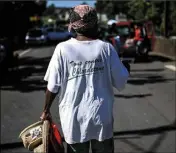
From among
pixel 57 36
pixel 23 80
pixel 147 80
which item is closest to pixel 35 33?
pixel 57 36

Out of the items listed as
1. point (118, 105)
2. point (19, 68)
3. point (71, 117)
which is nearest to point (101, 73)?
point (71, 117)

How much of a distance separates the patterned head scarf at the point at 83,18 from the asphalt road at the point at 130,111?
2969mm

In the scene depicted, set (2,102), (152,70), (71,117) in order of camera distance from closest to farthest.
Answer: (71,117), (2,102), (152,70)

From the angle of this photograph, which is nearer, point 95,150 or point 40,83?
point 95,150

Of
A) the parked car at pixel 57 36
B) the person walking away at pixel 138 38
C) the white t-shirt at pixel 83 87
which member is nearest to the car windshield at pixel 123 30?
the person walking away at pixel 138 38

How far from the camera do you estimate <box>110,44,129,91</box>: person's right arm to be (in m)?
3.66

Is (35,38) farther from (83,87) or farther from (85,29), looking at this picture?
(83,87)

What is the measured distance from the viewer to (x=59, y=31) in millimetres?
46844

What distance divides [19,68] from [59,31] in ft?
91.8

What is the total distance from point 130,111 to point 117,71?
5.44 meters

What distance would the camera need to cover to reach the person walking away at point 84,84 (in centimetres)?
358

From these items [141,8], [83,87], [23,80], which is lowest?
[23,80]

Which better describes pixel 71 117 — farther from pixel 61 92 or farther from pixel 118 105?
pixel 118 105

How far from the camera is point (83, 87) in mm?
3570
